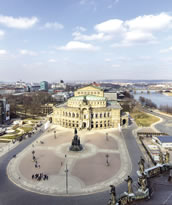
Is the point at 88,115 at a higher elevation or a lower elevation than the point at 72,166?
higher

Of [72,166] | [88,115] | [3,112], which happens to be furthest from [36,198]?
[3,112]

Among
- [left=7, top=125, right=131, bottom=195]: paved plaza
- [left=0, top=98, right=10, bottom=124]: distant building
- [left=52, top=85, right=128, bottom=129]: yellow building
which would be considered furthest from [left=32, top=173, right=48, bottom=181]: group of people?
[left=0, top=98, right=10, bottom=124]: distant building

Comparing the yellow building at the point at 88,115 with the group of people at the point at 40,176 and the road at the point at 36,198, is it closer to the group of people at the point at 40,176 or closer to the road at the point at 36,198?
the group of people at the point at 40,176

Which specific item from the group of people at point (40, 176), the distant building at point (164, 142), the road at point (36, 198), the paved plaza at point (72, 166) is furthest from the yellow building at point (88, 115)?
the road at point (36, 198)

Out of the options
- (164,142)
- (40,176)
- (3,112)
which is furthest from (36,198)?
(3,112)

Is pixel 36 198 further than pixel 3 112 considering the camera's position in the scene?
No

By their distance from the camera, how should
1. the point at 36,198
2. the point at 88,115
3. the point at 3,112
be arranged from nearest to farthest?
the point at 36,198 < the point at 88,115 < the point at 3,112

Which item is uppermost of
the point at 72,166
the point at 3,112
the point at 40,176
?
the point at 3,112

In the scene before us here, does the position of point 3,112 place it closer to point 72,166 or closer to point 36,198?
point 72,166

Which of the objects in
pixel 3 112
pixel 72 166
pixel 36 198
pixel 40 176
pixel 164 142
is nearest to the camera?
pixel 36 198

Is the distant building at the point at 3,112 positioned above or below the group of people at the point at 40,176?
above
